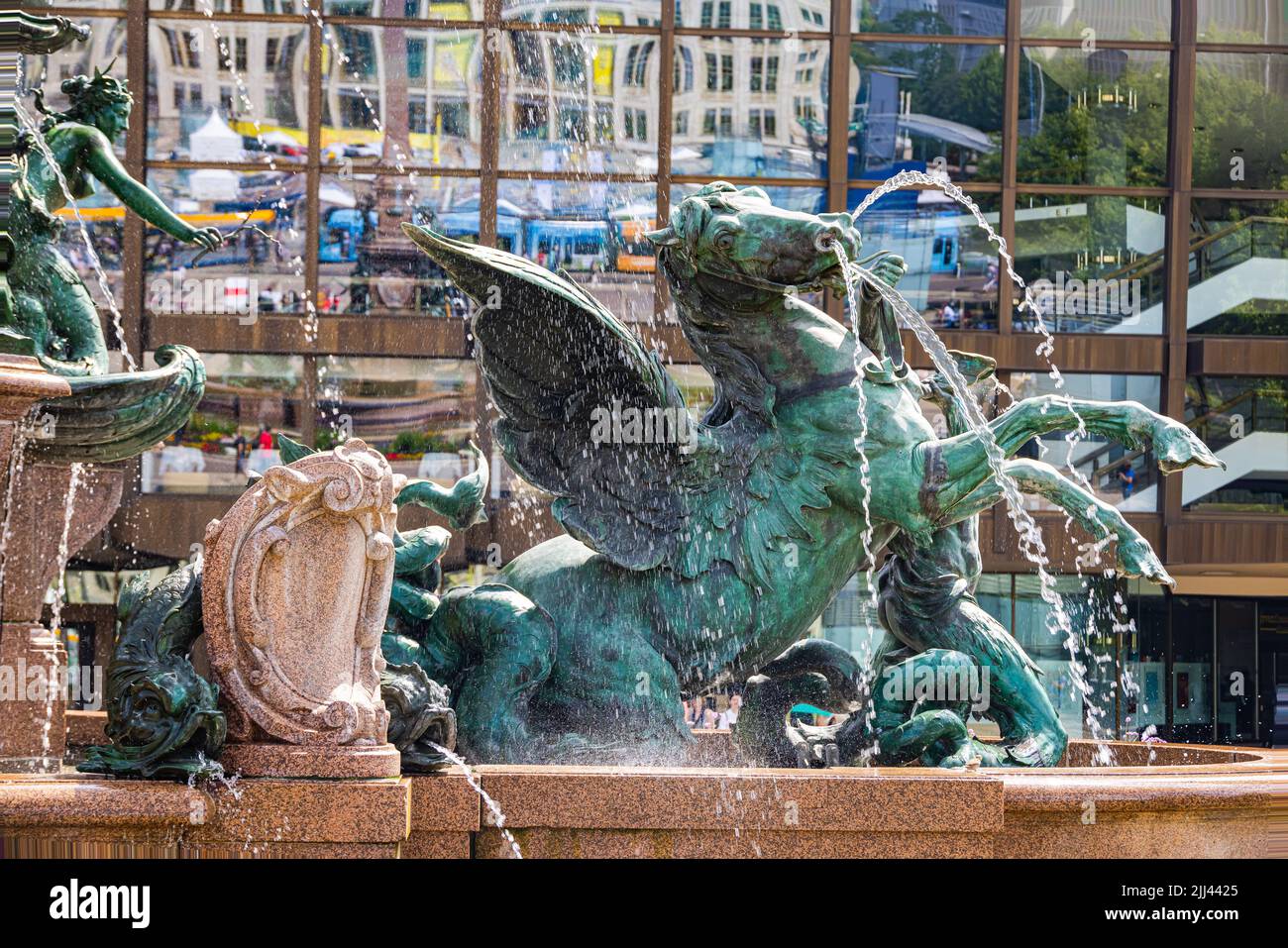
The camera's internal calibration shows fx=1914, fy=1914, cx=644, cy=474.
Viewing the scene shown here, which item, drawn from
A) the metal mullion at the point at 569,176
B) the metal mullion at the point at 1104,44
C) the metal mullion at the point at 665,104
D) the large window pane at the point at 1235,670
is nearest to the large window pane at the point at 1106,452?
the large window pane at the point at 1235,670

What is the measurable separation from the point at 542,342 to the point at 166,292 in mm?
19951

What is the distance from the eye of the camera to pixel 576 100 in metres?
27.9

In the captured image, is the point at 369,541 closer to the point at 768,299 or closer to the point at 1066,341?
the point at 768,299

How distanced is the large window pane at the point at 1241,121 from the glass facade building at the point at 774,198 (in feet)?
0.15

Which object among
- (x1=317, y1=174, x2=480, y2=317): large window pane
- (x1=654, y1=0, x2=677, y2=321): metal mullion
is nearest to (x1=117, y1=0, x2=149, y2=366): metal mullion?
(x1=317, y1=174, x2=480, y2=317): large window pane

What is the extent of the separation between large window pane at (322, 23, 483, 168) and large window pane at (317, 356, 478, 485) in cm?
286

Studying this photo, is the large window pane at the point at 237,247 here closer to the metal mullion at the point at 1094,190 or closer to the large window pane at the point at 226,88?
the large window pane at the point at 226,88

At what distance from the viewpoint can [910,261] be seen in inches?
1097

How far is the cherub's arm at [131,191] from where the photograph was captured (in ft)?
33.4

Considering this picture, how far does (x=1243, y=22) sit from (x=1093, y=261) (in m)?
→ 4.18

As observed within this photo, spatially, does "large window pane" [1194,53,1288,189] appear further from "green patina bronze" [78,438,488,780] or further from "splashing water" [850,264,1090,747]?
"green patina bronze" [78,438,488,780]

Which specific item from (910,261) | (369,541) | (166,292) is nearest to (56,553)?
(369,541)

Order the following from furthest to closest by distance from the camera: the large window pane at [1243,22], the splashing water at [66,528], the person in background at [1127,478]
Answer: the large window pane at [1243,22] → the person in background at [1127,478] → the splashing water at [66,528]

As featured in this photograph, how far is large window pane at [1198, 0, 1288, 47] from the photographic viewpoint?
27.7m
